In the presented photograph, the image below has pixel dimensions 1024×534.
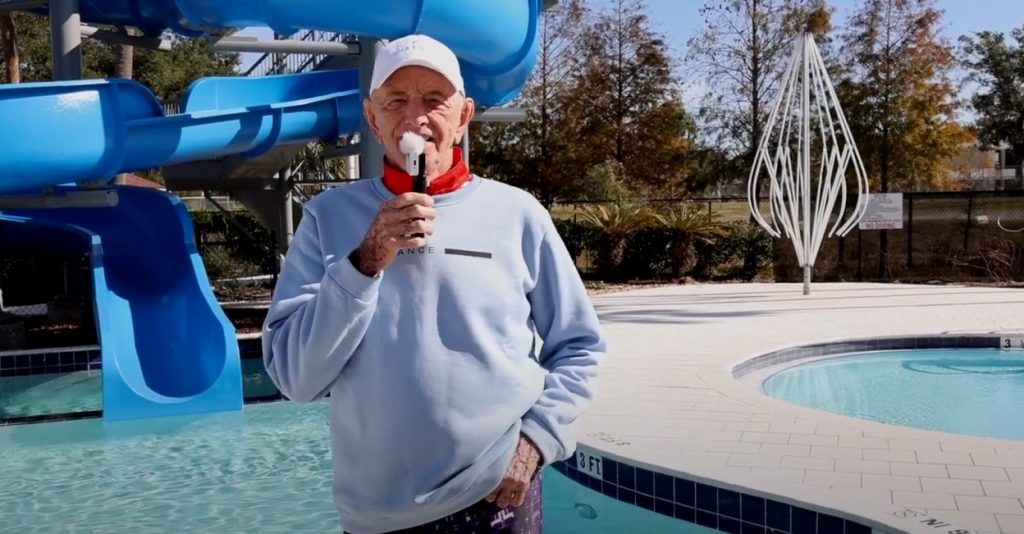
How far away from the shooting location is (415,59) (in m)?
1.71

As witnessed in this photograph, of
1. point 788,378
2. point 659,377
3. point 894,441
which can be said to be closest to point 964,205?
point 788,378

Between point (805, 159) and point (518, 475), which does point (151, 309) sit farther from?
point (805, 159)

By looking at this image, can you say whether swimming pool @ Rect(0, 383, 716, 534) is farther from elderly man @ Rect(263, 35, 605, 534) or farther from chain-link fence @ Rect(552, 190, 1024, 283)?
chain-link fence @ Rect(552, 190, 1024, 283)

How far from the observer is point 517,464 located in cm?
177

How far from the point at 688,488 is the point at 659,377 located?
275cm

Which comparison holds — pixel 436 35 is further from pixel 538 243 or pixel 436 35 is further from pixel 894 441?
pixel 538 243

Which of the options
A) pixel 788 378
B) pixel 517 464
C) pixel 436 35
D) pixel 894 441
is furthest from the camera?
pixel 788 378

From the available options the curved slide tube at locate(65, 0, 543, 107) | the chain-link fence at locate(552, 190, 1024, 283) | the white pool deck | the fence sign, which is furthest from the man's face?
the fence sign

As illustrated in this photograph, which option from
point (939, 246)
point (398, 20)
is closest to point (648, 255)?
point (939, 246)

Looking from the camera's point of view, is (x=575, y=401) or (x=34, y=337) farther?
(x=34, y=337)

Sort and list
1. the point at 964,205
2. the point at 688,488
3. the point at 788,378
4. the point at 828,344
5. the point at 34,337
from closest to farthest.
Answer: the point at 688,488 → the point at 788,378 → the point at 828,344 → the point at 34,337 → the point at 964,205

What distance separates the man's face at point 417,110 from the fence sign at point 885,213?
620 inches

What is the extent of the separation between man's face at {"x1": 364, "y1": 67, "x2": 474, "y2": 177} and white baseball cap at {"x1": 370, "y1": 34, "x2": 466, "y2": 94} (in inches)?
0.5

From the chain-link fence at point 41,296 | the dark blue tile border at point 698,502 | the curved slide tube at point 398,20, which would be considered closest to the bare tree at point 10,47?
the chain-link fence at point 41,296
